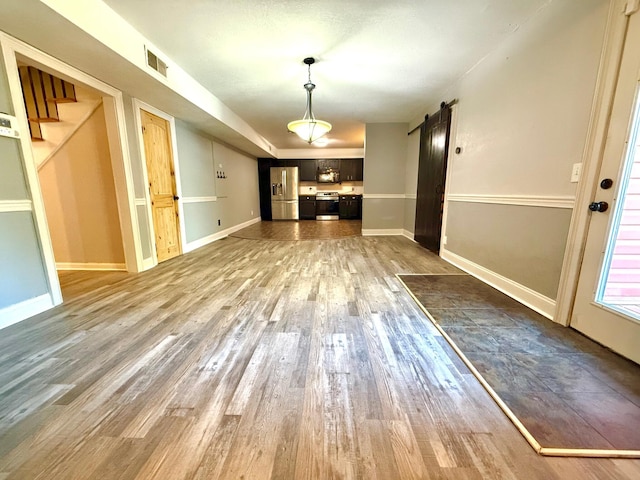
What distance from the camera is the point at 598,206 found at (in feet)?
5.33

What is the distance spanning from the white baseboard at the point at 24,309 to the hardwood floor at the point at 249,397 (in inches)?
3.4

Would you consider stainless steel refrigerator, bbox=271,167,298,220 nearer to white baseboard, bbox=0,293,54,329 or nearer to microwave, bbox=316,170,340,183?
microwave, bbox=316,170,340,183

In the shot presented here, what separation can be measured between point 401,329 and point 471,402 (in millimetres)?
664

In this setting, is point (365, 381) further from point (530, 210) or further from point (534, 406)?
point (530, 210)

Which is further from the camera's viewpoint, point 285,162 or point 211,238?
point 285,162

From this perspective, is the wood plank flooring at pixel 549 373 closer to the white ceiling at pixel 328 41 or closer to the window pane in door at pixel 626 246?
the window pane in door at pixel 626 246

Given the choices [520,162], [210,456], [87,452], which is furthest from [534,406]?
[520,162]

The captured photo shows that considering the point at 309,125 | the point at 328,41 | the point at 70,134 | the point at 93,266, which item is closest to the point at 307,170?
the point at 309,125

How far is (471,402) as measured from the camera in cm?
118

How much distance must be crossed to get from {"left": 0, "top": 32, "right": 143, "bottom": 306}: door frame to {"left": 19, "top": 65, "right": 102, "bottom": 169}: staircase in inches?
11.7

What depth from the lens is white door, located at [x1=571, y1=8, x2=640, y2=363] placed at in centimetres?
146

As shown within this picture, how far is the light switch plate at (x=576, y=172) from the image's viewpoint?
175 cm

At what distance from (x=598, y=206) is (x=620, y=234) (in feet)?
0.68

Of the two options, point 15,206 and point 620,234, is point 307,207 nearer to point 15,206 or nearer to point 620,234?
point 15,206
